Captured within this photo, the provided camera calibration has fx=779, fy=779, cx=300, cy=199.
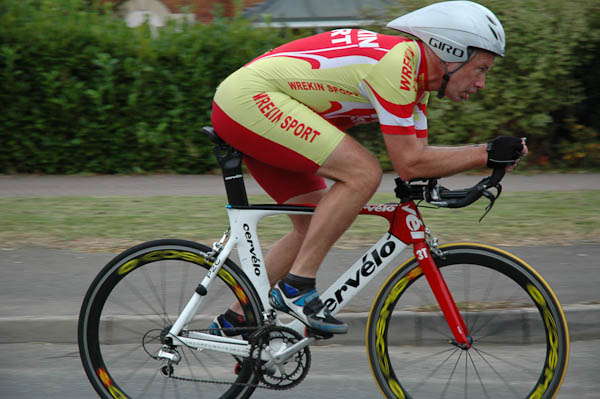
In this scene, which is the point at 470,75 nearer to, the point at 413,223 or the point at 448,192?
the point at 448,192

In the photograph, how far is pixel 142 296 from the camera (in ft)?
12.6

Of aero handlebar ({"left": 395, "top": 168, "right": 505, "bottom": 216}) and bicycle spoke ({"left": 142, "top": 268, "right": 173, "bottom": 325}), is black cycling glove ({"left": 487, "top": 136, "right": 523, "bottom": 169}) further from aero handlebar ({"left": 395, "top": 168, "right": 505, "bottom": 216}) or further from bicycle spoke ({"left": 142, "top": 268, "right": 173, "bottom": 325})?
bicycle spoke ({"left": 142, "top": 268, "right": 173, "bottom": 325})

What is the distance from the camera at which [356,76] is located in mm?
3395

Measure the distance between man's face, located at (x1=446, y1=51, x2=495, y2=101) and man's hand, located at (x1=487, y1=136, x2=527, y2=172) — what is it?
30cm

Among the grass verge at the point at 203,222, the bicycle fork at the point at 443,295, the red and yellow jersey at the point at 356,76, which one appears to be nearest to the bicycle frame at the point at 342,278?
the bicycle fork at the point at 443,295

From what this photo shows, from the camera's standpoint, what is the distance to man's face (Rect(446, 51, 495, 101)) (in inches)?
132

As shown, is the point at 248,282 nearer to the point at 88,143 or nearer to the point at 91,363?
the point at 91,363

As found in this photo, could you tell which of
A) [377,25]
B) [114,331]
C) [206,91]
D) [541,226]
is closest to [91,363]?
[114,331]

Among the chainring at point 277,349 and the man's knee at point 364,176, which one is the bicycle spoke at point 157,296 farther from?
the man's knee at point 364,176

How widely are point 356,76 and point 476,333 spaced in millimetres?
1350

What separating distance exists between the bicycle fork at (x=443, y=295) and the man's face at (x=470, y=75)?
71cm

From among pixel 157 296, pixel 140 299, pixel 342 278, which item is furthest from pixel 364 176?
pixel 140 299

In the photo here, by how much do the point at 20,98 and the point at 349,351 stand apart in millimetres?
7356

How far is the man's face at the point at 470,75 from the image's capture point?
11.0 ft
